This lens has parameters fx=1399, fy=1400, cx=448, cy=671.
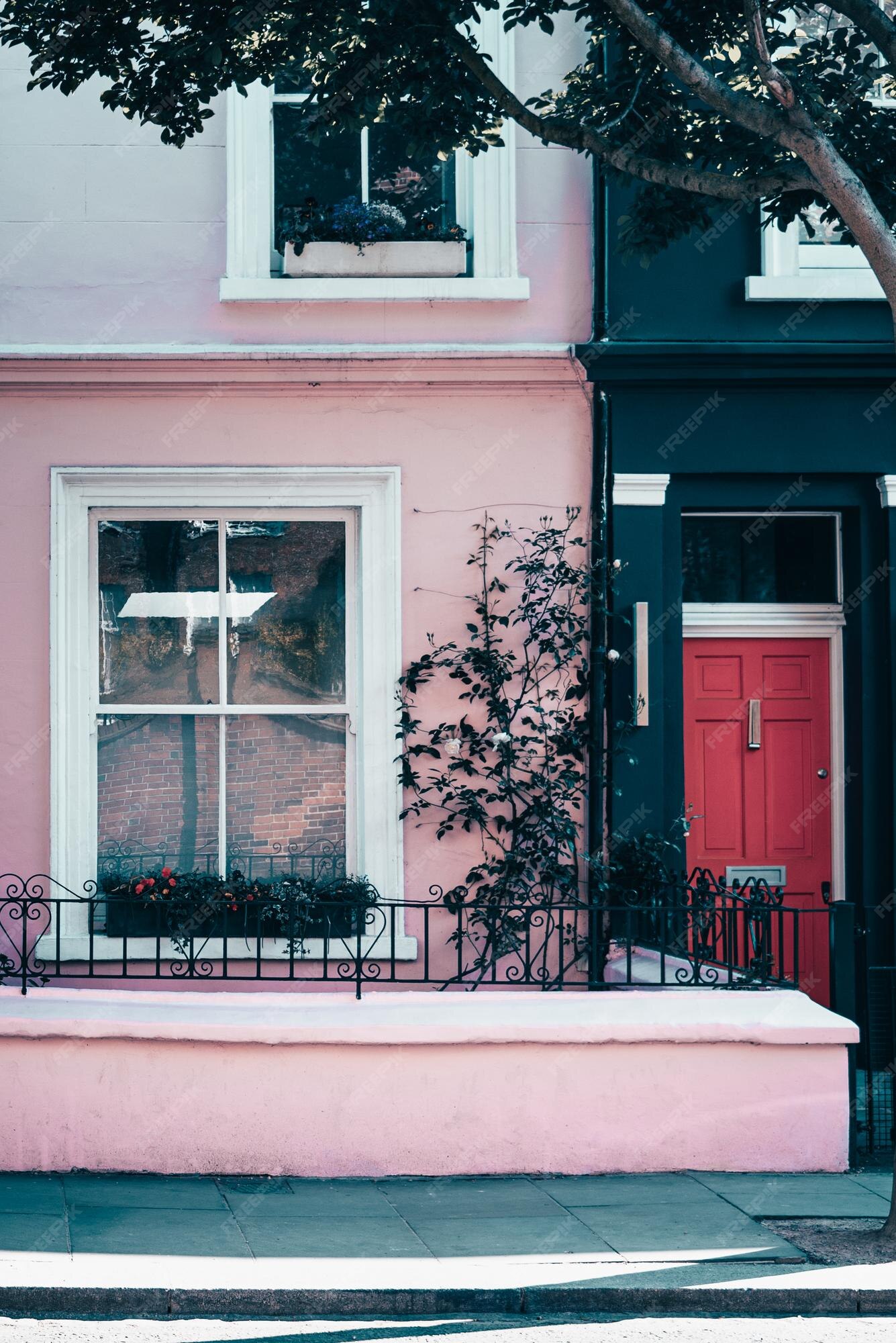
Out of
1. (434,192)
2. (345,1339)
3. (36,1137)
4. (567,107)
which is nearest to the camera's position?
(345,1339)

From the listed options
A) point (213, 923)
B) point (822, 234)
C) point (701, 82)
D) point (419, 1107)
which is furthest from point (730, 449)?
point (419, 1107)

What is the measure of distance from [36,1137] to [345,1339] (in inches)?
90.1

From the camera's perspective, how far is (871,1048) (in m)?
8.15

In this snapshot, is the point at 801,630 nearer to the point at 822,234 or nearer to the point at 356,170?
the point at 822,234

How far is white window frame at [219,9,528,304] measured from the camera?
26.2ft

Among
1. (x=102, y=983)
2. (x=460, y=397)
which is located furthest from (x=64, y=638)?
(x=460, y=397)

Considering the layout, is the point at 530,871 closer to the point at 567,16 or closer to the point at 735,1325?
the point at 735,1325

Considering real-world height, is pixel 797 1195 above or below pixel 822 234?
below

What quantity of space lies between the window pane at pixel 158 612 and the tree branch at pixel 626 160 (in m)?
3.05

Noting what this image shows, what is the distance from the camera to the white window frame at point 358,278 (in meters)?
8.00

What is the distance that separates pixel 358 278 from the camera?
318 inches

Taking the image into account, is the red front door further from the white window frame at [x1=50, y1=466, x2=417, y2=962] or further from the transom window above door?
the transom window above door

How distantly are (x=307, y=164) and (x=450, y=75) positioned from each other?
7.26 feet

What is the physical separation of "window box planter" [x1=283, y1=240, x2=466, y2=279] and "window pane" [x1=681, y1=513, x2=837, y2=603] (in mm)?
2135
